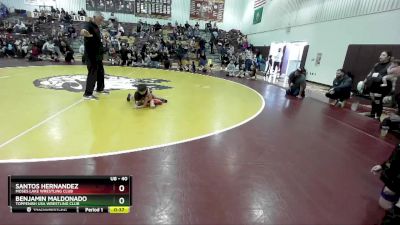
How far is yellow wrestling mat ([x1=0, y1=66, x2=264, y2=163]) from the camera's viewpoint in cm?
350

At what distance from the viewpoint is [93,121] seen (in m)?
4.68

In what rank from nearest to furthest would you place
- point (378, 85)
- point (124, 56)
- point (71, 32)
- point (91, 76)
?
point (91, 76), point (378, 85), point (124, 56), point (71, 32)

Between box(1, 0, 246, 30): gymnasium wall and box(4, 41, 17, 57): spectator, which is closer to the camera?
box(4, 41, 17, 57): spectator

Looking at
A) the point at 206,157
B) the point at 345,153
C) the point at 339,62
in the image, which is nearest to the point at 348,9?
the point at 339,62

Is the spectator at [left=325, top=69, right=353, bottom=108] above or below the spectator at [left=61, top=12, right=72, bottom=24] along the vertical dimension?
below

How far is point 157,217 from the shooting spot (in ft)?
7.36

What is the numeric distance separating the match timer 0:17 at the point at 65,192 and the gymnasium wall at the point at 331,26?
11.6 m

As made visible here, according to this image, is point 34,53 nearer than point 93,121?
No

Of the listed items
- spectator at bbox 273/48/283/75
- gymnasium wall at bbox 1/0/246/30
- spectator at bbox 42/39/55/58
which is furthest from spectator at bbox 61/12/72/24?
spectator at bbox 273/48/283/75

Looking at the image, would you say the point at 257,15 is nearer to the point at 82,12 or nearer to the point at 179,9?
the point at 179,9

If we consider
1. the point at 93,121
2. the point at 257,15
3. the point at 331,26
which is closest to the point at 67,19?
the point at 257,15

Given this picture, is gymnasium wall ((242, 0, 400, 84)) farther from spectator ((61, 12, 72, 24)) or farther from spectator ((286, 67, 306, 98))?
spectator ((61, 12, 72, 24))

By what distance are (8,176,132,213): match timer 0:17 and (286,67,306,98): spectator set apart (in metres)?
8.48

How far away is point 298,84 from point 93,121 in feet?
23.8
